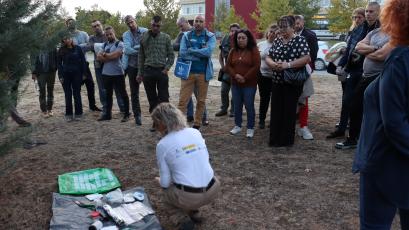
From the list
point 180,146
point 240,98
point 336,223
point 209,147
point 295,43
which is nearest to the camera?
point 180,146

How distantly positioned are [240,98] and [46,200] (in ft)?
10.6

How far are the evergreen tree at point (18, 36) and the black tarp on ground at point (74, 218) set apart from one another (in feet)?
3.21

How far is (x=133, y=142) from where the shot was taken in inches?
231

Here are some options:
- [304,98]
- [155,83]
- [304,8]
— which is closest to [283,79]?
[304,98]

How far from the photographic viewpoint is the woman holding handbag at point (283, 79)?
5055 mm

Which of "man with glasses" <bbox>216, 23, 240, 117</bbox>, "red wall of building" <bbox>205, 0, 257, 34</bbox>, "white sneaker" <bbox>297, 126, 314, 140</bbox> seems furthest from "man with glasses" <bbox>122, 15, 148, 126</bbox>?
"red wall of building" <bbox>205, 0, 257, 34</bbox>

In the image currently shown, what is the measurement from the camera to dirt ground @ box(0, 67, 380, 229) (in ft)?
11.6

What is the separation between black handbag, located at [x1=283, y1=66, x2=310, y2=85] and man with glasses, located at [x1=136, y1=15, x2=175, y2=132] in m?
2.09

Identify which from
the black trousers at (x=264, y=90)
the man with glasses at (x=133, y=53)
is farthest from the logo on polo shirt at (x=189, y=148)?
the man with glasses at (x=133, y=53)

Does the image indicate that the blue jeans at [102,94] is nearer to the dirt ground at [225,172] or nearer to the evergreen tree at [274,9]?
the dirt ground at [225,172]

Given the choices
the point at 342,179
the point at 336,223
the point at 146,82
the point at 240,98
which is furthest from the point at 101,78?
the point at 336,223

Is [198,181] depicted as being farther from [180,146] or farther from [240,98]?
Answer: [240,98]

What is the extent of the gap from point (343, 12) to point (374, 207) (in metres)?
25.5

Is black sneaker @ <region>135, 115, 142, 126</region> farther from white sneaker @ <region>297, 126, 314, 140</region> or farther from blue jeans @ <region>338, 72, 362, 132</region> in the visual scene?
blue jeans @ <region>338, 72, 362, 132</region>
